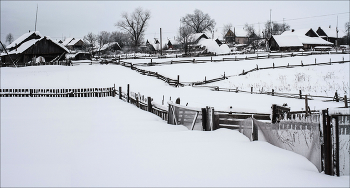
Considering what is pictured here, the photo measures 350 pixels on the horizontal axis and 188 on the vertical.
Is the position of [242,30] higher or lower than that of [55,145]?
higher

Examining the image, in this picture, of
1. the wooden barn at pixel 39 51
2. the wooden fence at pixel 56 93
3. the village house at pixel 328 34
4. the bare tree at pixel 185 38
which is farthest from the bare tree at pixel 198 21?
the wooden fence at pixel 56 93

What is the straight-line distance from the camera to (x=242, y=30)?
117938 mm

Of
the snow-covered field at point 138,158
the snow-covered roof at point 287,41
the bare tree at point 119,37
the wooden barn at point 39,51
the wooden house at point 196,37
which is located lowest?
the snow-covered field at point 138,158

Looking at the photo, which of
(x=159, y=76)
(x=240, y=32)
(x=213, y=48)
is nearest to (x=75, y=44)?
(x=213, y=48)

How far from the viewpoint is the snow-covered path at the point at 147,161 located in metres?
5.22

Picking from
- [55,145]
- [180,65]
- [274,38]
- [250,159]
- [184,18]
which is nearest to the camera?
[250,159]

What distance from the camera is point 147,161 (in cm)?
633

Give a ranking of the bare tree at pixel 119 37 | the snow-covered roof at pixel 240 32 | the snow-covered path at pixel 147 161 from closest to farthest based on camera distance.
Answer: the snow-covered path at pixel 147 161
the bare tree at pixel 119 37
the snow-covered roof at pixel 240 32

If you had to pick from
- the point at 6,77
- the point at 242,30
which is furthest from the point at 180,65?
the point at 242,30

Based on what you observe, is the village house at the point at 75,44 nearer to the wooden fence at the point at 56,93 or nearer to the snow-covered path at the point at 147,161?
the wooden fence at the point at 56,93

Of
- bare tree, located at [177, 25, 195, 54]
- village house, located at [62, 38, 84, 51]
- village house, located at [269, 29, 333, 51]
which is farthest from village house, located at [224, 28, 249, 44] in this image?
village house, located at [62, 38, 84, 51]

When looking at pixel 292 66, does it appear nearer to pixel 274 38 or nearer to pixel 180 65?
pixel 180 65

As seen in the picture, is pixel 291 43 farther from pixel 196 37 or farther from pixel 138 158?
pixel 138 158

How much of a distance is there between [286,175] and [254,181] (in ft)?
2.37
